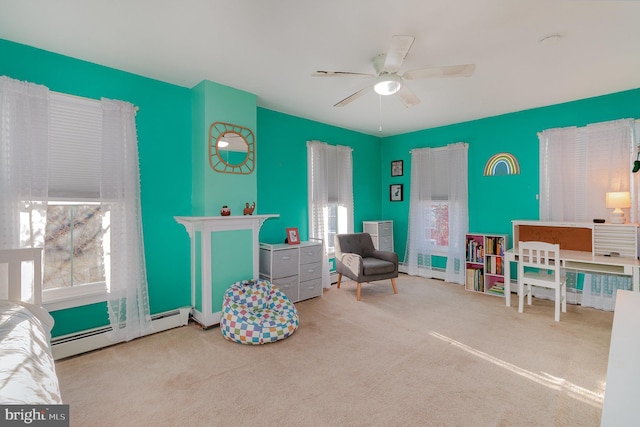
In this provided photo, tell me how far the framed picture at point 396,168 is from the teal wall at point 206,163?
0.18m

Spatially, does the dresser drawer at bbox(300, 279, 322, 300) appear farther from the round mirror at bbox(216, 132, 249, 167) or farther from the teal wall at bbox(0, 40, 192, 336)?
the round mirror at bbox(216, 132, 249, 167)

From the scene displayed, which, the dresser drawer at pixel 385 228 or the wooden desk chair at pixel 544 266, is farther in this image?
the dresser drawer at pixel 385 228

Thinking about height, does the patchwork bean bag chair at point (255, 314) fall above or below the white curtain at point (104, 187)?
below

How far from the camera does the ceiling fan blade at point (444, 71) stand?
2.30m

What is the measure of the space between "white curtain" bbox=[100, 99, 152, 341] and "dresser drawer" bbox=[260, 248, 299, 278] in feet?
4.66

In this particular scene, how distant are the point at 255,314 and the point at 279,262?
0.94 m

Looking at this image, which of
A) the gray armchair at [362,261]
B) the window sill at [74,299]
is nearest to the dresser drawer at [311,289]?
the gray armchair at [362,261]

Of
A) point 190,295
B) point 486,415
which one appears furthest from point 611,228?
point 190,295

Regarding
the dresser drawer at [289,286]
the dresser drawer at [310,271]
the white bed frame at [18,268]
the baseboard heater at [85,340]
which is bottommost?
the baseboard heater at [85,340]

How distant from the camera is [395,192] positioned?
5969 mm

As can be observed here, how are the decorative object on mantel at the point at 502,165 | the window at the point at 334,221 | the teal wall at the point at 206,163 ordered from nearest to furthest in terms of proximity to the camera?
the teal wall at the point at 206,163, the decorative object on mantel at the point at 502,165, the window at the point at 334,221

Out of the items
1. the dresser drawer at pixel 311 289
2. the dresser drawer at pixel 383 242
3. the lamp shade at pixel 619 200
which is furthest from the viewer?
the dresser drawer at pixel 383 242

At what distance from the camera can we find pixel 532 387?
217 centimetres

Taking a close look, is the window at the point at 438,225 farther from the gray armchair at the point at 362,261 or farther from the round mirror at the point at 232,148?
the round mirror at the point at 232,148
